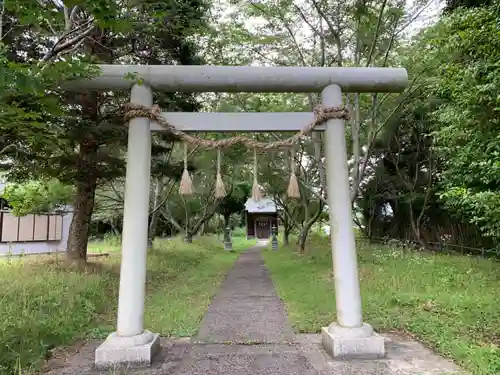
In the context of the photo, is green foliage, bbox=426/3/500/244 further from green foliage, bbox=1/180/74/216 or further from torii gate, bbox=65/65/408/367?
green foliage, bbox=1/180/74/216

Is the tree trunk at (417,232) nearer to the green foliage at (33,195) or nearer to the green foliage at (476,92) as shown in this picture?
the green foliage at (476,92)

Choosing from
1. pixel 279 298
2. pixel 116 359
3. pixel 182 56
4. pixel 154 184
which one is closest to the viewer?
pixel 116 359

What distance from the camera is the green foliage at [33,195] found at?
41.3ft

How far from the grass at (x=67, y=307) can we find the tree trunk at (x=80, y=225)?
0.37 meters

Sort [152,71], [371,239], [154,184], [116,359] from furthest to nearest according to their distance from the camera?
1. [371,239]
2. [154,184]
3. [152,71]
4. [116,359]

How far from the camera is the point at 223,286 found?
9.33 meters

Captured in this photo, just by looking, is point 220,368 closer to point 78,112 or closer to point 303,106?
point 78,112

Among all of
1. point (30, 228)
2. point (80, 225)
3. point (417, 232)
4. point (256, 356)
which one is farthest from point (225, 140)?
point (30, 228)

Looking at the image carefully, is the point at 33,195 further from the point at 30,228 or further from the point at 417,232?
the point at 417,232

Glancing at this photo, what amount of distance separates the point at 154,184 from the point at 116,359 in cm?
1211

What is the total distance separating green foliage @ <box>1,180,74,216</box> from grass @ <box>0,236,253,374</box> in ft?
14.8

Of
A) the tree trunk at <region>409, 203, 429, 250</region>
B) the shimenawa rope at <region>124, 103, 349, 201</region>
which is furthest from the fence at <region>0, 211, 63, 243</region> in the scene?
the tree trunk at <region>409, 203, 429, 250</region>

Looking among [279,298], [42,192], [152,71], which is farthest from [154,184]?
[152,71]

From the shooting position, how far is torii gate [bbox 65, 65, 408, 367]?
13.3ft
